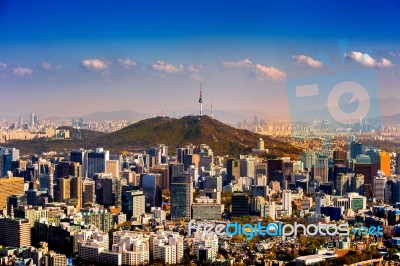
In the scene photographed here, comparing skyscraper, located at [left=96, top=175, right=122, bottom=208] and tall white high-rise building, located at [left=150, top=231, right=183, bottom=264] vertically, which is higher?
skyscraper, located at [left=96, top=175, right=122, bottom=208]

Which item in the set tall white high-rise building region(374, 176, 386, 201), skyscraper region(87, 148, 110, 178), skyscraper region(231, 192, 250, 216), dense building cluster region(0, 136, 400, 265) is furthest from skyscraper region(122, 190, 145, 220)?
tall white high-rise building region(374, 176, 386, 201)

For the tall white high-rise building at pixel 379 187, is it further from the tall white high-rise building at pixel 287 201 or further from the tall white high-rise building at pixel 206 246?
the tall white high-rise building at pixel 206 246

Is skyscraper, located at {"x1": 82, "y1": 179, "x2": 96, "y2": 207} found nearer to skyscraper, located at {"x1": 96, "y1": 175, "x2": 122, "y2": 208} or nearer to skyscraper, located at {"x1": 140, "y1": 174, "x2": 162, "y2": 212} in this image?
skyscraper, located at {"x1": 96, "y1": 175, "x2": 122, "y2": 208}

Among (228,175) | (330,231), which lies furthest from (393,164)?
(330,231)

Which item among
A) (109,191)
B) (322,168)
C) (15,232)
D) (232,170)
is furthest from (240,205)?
(15,232)

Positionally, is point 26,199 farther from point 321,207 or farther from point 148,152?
point 148,152
